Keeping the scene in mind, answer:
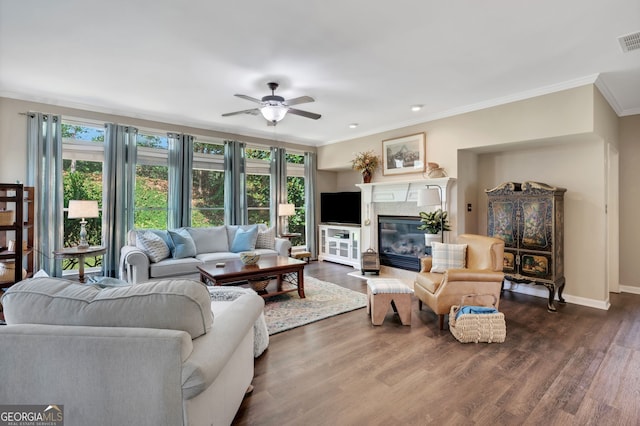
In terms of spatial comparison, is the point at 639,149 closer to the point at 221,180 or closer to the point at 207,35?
the point at 207,35

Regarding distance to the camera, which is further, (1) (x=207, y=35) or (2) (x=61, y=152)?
(2) (x=61, y=152)

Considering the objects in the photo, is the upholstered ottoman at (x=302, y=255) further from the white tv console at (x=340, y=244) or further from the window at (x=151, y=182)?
the window at (x=151, y=182)

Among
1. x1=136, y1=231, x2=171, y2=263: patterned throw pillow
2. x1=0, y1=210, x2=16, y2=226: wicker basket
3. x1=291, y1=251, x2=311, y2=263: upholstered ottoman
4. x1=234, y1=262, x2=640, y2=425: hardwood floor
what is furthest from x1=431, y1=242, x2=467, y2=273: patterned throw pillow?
x1=0, y1=210, x2=16, y2=226: wicker basket

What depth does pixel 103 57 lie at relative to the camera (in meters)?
3.05

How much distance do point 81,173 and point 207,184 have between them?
188cm

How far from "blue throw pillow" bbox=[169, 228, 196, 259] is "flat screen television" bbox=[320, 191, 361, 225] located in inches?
125

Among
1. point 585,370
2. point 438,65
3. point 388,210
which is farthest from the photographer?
point 388,210

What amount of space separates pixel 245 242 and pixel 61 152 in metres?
2.88

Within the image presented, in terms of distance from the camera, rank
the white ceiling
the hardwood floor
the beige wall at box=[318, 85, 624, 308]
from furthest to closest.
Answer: the beige wall at box=[318, 85, 624, 308] < the white ceiling < the hardwood floor

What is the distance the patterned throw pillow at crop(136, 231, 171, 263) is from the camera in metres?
4.30

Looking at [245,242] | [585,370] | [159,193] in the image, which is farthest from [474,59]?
[159,193]

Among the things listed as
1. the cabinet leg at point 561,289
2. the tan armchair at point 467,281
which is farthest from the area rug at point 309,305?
the cabinet leg at point 561,289

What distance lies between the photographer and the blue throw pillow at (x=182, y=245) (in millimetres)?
4616

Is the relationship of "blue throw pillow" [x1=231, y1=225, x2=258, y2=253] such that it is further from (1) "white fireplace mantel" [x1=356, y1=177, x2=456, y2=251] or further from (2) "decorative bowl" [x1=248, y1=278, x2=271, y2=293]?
(1) "white fireplace mantel" [x1=356, y1=177, x2=456, y2=251]
